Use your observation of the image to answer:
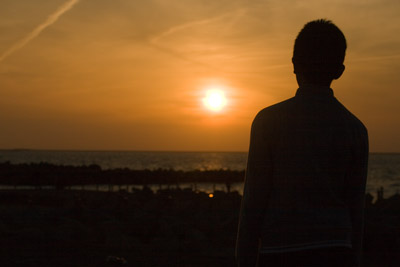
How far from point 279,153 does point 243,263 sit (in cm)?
46

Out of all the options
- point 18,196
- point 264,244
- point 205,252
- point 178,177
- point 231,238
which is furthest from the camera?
point 178,177

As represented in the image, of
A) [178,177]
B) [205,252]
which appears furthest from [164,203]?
[178,177]

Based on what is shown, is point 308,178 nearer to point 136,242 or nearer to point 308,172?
point 308,172

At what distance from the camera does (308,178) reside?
77.6 inches

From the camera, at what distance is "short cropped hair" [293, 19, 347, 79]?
2.10m

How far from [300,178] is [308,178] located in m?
0.03

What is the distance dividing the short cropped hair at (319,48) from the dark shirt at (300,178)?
145 millimetres

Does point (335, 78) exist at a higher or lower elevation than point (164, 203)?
higher

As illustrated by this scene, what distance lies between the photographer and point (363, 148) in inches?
82.4

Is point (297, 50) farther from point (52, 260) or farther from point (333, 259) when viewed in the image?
point (52, 260)

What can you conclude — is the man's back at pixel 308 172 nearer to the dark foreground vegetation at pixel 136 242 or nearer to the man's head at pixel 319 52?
the man's head at pixel 319 52

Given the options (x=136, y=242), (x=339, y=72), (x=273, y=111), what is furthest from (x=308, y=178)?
(x=136, y=242)

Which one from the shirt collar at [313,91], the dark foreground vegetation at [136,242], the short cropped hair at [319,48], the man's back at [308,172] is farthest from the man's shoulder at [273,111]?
the dark foreground vegetation at [136,242]

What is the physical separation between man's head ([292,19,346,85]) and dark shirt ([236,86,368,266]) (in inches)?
4.8
